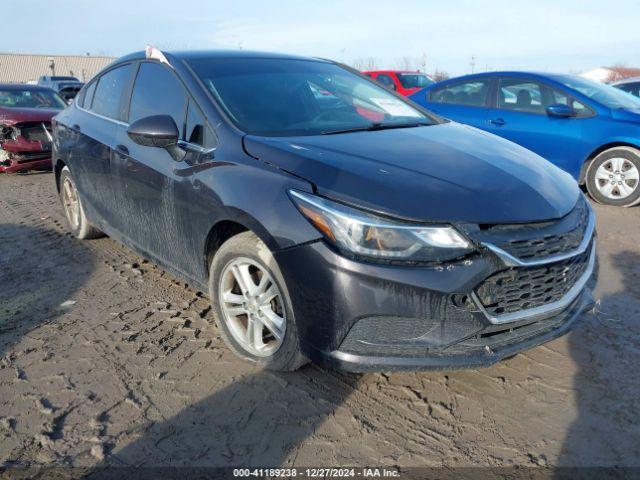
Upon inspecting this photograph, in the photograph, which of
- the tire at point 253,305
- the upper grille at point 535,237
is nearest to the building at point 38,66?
the tire at point 253,305

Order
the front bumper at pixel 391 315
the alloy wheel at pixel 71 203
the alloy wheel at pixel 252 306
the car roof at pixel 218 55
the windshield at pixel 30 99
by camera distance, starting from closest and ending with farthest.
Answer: the front bumper at pixel 391 315, the alloy wheel at pixel 252 306, the car roof at pixel 218 55, the alloy wheel at pixel 71 203, the windshield at pixel 30 99

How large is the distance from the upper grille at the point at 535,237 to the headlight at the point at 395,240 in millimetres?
105

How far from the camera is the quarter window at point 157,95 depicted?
10.4 feet

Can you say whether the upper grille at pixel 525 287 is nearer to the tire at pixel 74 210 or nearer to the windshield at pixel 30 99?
the tire at pixel 74 210

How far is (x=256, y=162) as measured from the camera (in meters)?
2.59

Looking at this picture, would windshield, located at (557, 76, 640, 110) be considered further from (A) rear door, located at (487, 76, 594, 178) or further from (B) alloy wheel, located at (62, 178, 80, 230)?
(B) alloy wheel, located at (62, 178, 80, 230)

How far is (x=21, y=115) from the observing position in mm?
8211

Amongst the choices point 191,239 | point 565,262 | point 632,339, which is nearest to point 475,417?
point 565,262

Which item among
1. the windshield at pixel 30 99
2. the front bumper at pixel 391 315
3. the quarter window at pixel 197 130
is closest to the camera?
the front bumper at pixel 391 315

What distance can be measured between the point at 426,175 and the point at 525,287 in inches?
25.4

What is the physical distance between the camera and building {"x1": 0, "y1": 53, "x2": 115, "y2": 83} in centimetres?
4762

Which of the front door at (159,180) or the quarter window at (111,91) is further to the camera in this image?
the quarter window at (111,91)

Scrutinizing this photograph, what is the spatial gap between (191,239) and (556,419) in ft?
6.70

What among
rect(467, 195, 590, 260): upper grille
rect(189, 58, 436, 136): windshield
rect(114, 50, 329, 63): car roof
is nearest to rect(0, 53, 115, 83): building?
rect(114, 50, 329, 63): car roof
